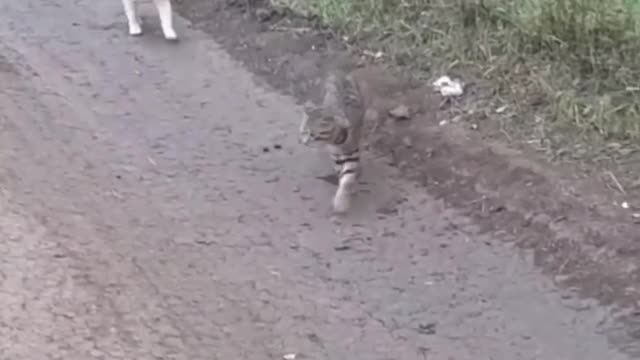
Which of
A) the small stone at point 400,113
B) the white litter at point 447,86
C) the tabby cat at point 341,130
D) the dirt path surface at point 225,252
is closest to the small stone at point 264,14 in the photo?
the dirt path surface at point 225,252

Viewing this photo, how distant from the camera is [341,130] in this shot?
5977mm

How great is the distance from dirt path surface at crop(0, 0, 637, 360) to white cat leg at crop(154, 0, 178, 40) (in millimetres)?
1037

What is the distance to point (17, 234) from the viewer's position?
5.61 m

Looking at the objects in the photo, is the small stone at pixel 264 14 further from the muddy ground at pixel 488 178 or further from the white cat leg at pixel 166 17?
the white cat leg at pixel 166 17

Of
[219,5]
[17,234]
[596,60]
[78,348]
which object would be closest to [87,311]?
[78,348]

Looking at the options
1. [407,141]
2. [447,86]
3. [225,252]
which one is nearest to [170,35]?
[447,86]

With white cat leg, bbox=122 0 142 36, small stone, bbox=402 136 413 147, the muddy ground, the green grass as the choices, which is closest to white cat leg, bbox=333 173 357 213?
the muddy ground

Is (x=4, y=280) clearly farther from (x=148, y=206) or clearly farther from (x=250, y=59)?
(x=250, y=59)

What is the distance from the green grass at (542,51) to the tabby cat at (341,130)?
1.05 m

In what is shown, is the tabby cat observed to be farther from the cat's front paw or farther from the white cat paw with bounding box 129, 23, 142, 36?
the white cat paw with bounding box 129, 23, 142, 36

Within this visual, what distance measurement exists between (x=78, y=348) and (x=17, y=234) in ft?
3.70

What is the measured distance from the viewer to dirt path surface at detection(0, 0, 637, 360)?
4.76 metres

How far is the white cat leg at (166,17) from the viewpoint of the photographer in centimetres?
864

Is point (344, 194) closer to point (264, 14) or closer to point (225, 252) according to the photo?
point (225, 252)
